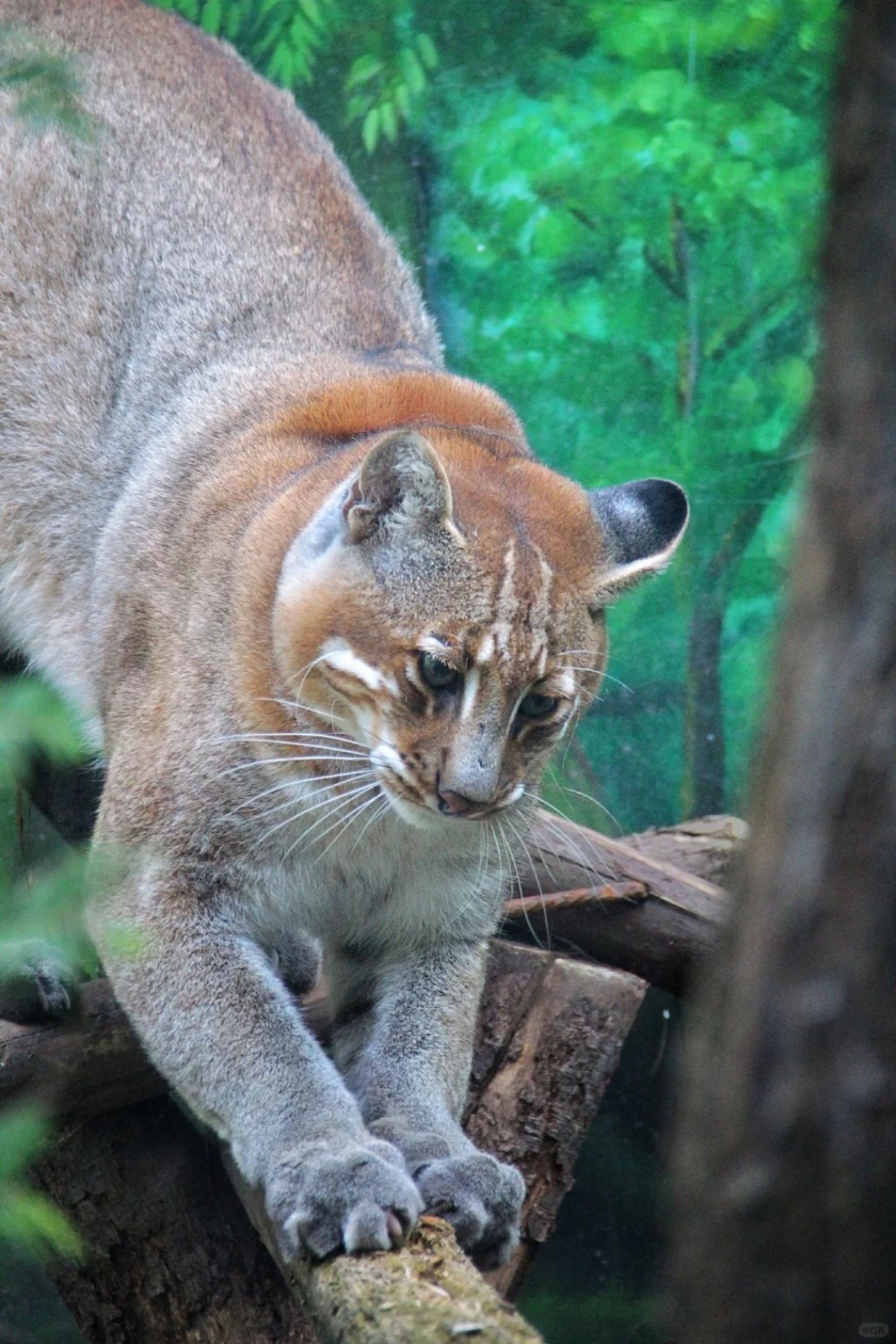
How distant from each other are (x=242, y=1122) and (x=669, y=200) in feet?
16.3

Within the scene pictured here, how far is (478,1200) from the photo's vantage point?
3.55m

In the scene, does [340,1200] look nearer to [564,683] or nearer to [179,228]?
[564,683]

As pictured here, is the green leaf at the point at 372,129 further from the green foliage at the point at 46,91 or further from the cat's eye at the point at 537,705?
the green foliage at the point at 46,91

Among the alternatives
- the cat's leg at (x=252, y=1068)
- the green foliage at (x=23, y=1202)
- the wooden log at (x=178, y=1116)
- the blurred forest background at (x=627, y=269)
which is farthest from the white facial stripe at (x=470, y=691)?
the blurred forest background at (x=627, y=269)

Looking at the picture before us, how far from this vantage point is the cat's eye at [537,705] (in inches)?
153

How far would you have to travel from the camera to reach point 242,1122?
367 cm

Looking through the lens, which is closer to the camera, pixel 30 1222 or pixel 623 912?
pixel 30 1222

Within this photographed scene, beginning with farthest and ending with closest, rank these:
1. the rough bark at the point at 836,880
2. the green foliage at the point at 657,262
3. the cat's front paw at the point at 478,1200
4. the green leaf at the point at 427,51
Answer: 1. the green leaf at the point at 427,51
2. the green foliage at the point at 657,262
3. the cat's front paw at the point at 478,1200
4. the rough bark at the point at 836,880

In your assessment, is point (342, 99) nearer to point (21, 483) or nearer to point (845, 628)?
point (21, 483)

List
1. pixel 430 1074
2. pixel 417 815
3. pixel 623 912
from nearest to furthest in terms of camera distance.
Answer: pixel 417 815
pixel 430 1074
pixel 623 912

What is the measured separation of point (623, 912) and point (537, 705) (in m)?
1.80

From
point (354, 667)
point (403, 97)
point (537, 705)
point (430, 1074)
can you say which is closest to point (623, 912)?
point (430, 1074)

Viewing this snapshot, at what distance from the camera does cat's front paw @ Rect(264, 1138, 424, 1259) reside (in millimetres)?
3154

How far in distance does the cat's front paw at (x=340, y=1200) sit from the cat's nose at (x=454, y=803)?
82 centimetres
